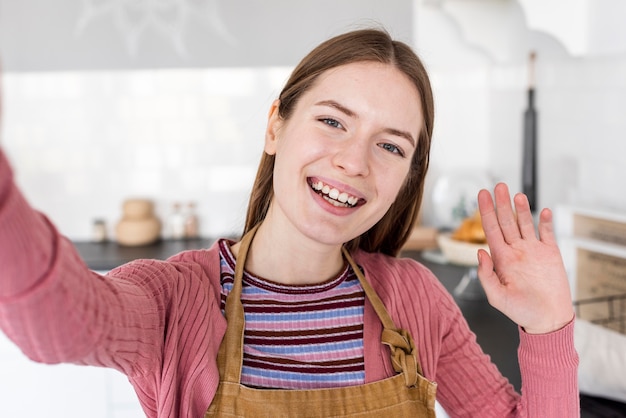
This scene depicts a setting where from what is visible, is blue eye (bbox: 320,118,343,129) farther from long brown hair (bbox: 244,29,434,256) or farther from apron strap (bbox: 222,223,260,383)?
apron strap (bbox: 222,223,260,383)

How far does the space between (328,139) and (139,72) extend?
2.01 m

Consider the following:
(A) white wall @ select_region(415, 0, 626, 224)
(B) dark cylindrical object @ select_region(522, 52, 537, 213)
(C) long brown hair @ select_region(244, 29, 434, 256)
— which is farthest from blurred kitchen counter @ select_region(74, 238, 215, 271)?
(C) long brown hair @ select_region(244, 29, 434, 256)

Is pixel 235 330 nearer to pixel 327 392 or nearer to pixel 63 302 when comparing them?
pixel 327 392

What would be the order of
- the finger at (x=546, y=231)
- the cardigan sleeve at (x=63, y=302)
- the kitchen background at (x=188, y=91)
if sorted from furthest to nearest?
the kitchen background at (x=188, y=91) < the finger at (x=546, y=231) < the cardigan sleeve at (x=63, y=302)

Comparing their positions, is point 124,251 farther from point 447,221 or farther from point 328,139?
point 328,139

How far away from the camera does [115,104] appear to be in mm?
2912

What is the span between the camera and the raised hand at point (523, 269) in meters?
1.10

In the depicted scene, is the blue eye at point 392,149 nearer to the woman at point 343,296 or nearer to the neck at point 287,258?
the woman at point 343,296

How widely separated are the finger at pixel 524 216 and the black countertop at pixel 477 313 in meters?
0.40

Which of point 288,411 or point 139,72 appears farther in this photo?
point 139,72

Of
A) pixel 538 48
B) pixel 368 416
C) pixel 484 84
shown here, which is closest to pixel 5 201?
pixel 368 416

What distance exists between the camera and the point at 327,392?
3.46 feet

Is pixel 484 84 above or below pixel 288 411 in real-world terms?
above

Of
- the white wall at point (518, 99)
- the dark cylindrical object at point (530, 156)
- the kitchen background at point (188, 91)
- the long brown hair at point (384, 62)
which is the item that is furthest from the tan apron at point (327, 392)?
the kitchen background at point (188, 91)
